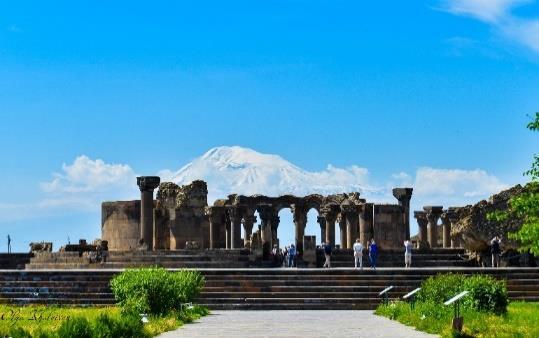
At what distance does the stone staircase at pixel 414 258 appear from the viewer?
41219 mm

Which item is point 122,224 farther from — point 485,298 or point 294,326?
point 485,298

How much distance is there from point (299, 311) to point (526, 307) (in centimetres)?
616

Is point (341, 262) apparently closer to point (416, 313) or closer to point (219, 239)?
point (219, 239)

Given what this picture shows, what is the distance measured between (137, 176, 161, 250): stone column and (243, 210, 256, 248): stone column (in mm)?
11601

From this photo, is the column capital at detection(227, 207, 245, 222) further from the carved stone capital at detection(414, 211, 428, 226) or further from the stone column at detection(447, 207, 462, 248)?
the stone column at detection(447, 207, 462, 248)

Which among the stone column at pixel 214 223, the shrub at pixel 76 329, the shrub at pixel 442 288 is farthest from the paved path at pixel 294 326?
the stone column at pixel 214 223

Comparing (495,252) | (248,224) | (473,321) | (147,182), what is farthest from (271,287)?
(248,224)

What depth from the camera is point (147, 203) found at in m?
46.6

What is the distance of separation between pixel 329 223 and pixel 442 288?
33.7 metres

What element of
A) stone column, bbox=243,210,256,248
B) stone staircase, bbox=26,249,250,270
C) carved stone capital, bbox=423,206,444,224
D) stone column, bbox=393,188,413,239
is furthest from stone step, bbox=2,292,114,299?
carved stone capital, bbox=423,206,444,224

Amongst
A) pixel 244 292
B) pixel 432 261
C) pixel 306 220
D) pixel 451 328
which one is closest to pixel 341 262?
pixel 432 261

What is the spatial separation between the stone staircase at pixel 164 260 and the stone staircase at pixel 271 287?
24.2 feet

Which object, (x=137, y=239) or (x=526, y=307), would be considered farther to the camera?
(x=137, y=239)

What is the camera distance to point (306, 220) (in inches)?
2394
